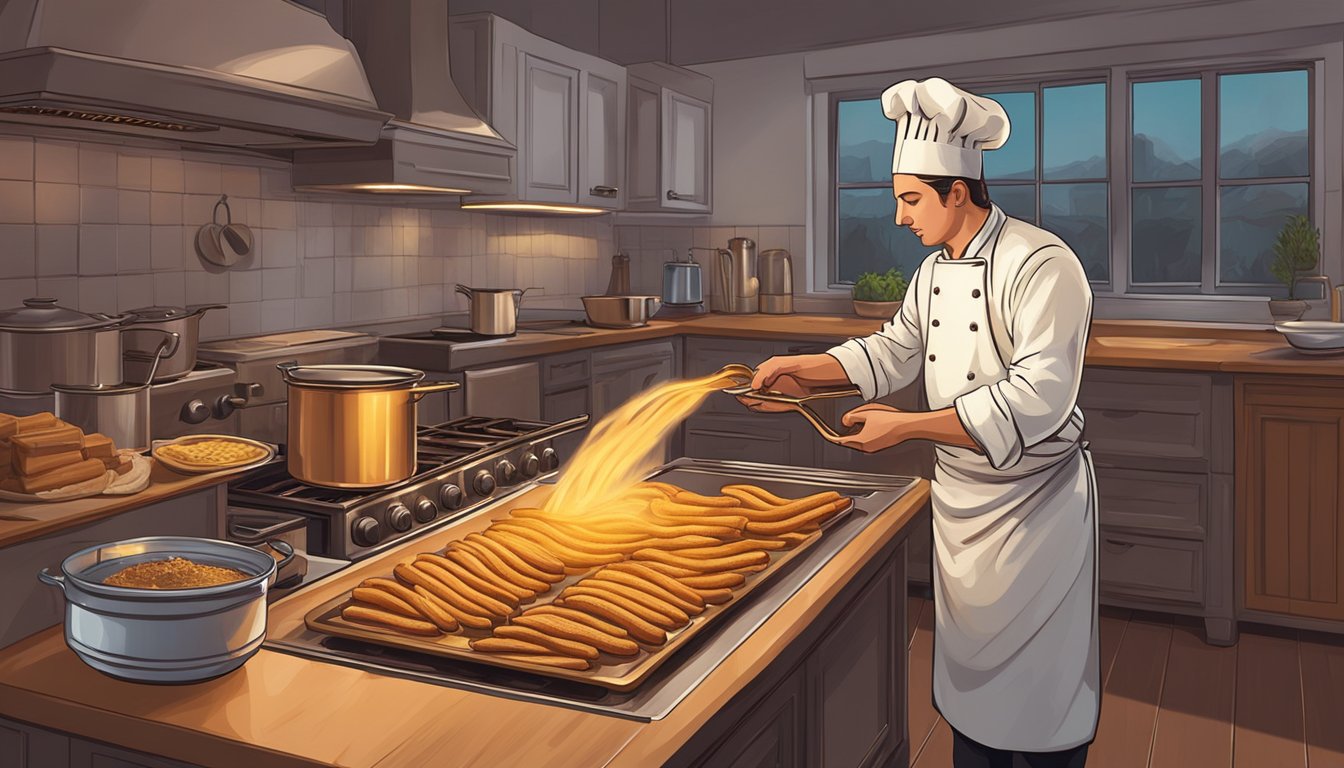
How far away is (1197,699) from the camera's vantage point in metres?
3.19

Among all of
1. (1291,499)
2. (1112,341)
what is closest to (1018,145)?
(1112,341)

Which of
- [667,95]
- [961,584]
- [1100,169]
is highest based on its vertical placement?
[667,95]

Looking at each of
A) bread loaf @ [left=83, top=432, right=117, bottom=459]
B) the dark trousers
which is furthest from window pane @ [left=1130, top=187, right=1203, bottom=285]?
bread loaf @ [left=83, top=432, right=117, bottom=459]

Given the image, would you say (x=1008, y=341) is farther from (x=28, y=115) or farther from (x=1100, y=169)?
(x=1100, y=169)

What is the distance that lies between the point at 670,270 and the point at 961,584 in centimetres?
347

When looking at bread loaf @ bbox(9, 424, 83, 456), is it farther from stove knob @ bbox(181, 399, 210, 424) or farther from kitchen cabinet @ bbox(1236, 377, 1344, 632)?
kitchen cabinet @ bbox(1236, 377, 1344, 632)

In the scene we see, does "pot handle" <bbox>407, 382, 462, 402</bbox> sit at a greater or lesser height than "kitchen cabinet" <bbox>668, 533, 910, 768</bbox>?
greater

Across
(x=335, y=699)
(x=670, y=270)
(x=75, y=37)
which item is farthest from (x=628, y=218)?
(x=335, y=699)

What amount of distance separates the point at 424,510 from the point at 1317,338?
308 centimetres

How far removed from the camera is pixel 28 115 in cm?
271

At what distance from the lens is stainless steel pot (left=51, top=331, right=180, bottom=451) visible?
188 cm

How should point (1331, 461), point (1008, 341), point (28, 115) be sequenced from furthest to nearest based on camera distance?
point (1331, 461) < point (28, 115) < point (1008, 341)

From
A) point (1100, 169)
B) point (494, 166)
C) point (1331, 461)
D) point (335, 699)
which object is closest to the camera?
point (335, 699)

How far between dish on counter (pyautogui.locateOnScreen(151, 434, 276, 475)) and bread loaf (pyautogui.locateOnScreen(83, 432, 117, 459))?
8cm
